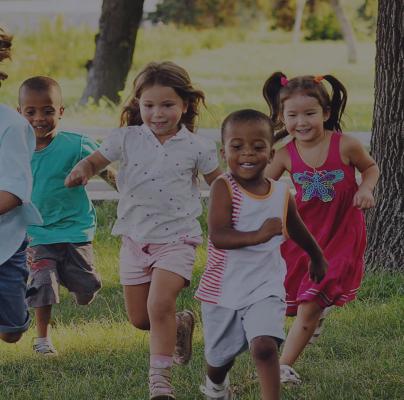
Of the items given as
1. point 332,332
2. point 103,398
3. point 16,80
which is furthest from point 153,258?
point 16,80

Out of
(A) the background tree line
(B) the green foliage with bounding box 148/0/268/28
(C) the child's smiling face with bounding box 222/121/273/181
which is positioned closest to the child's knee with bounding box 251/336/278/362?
(C) the child's smiling face with bounding box 222/121/273/181

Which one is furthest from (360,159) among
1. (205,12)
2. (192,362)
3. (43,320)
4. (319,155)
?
(205,12)

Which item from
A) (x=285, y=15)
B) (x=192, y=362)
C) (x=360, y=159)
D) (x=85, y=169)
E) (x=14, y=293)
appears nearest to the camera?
(x=14, y=293)

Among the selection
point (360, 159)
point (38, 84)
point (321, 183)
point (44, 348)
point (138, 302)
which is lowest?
point (44, 348)

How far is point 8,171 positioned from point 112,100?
11.4 metres

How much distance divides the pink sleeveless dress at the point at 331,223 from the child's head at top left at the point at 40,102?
123 cm

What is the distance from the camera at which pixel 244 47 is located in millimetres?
38125

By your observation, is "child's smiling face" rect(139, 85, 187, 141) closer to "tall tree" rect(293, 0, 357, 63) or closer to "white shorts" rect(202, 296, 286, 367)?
"white shorts" rect(202, 296, 286, 367)

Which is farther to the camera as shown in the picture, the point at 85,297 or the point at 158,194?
the point at 85,297

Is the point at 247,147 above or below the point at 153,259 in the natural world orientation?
above

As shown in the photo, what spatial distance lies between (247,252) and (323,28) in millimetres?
47427

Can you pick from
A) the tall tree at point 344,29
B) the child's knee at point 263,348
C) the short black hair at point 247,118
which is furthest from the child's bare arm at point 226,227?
the tall tree at point 344,29

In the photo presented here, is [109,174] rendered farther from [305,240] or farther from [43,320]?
[305,240]

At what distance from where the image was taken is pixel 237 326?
166 inches
